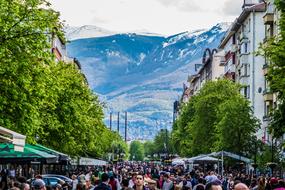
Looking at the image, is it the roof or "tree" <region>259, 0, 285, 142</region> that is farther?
the roof

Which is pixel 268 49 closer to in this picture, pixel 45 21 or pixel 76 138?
pixel 45 21

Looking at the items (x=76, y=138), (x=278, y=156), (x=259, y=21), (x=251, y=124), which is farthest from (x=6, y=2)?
(x=259, y=21)

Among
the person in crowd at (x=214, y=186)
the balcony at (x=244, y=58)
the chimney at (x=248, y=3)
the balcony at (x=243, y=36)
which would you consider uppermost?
the chimney at (x=248, y=3)

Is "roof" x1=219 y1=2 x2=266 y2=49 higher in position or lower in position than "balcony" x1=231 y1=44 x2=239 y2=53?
higher

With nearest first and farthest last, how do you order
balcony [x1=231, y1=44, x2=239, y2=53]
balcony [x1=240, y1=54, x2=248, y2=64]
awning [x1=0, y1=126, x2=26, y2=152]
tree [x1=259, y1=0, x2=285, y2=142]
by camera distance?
awning [x1=0, y1=126, x2=26, y2=152] → tree [x1=259, y1=0, x2=285, y2=142] → balcony [x1=240, y1=54, x2=248, y2=64] → balcony [x1=231, y1=44, x2=239, y2=53]

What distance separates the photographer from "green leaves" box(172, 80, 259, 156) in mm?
76812

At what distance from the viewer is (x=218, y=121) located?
87.6 m

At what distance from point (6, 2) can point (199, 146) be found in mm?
62415

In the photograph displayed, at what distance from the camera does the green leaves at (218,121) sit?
7681 centimetres

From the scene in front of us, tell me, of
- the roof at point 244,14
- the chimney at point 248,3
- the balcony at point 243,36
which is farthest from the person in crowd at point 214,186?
the chimney at point 248,3

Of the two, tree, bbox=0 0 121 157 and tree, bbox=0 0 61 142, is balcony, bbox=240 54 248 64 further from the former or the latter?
tree, bbox=0 0 61 142

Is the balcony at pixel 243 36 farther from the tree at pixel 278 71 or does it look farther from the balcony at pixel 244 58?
the tree at pixel 278 71

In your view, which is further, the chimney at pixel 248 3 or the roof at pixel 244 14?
the chimney at pixel 248 3

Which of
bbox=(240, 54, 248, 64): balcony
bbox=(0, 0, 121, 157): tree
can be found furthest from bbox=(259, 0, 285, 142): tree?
bbox=(240, 54, 248, 64): balcony
